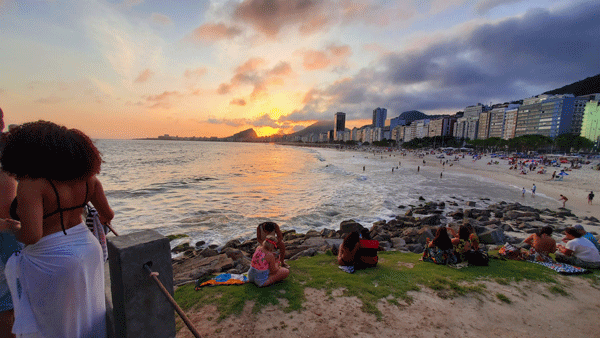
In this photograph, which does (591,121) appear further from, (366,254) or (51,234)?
(51,234)

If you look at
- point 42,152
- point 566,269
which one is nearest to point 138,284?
point 42,152

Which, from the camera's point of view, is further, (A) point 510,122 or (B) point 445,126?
(B) point 445,126

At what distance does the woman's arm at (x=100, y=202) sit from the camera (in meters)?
2.39

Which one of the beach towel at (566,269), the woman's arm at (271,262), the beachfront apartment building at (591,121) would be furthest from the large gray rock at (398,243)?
the beachfront apartment building at (591,121)

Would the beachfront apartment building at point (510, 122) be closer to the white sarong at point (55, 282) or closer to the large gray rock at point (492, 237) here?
the large gray rock at point (492, 237)

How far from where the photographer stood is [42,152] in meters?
1.90

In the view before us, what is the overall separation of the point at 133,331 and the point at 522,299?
6.46m

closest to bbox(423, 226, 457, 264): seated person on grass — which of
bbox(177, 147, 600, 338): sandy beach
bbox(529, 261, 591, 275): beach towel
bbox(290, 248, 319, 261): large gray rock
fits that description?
bbox(177, 147, 600, 338): sandy beach

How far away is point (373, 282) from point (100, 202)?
491cm

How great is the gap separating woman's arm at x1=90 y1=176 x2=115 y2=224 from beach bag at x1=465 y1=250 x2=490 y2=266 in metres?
7.38

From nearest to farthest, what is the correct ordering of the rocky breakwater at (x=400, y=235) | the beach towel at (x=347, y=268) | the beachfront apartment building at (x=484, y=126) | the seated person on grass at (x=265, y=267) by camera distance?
the seated person on grass at (x=265, y=267) → the beach towel at (x=347, y=268) → the rocky breakwater at (x=400, y=235) → the beachfront apartment building at (x=484, y=126)

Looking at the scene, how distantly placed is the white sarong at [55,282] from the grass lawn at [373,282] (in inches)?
91.0

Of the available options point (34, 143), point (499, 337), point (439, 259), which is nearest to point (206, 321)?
point (34, 143)

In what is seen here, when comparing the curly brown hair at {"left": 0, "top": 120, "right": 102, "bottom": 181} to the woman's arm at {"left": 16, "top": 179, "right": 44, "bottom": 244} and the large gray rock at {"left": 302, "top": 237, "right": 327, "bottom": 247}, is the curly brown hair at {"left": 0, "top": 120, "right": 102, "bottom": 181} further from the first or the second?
the large gray rock at {"left": 302, "top": 237, "right": 327, "bottom": 247}
